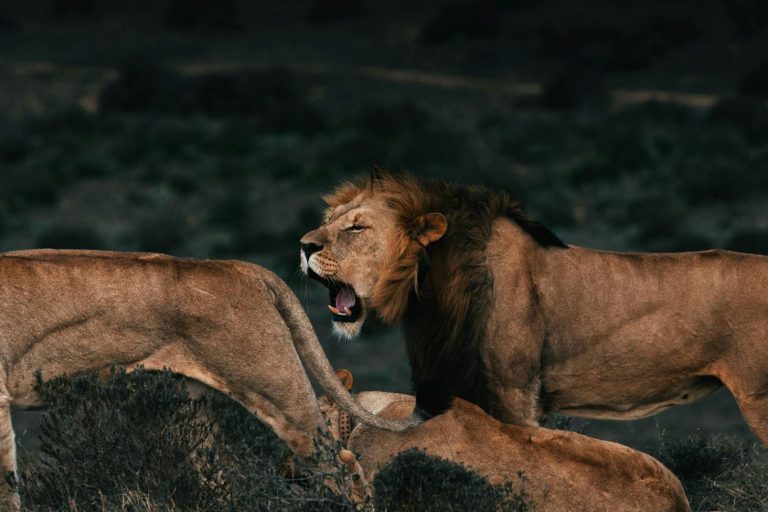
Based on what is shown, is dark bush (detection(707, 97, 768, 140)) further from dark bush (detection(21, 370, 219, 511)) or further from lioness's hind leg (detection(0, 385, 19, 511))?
lioness's hind leg (detection(0, 385, 19, 511))

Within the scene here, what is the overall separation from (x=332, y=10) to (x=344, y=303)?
138 feet

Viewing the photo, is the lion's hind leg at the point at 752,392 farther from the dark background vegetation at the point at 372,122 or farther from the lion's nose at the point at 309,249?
the dark background vegetation at the point at 372,122

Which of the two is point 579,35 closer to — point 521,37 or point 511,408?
point 521,37

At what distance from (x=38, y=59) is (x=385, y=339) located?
24672mm

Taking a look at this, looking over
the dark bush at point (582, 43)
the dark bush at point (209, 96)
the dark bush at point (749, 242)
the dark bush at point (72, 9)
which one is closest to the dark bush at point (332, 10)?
the dark bush at point (582, 43)

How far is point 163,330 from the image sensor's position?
6.04 m

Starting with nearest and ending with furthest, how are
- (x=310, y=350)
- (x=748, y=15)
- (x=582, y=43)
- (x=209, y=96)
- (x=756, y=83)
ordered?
(x=310, y=350) < (x=209, y=96) < (x=756, y=83) < (x=748, y=15) < (x=582, y=43)

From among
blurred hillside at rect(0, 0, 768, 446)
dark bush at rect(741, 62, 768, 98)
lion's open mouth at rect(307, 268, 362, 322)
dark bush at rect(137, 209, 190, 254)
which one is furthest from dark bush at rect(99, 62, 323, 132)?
lion's open mouth at rect(307, 268, 362, 322)

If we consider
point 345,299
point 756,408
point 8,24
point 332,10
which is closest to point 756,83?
point 332,10

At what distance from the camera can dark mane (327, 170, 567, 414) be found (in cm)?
627

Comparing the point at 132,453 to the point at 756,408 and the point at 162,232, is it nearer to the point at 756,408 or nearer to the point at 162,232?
the point at 756,408

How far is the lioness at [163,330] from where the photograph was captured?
597 cm

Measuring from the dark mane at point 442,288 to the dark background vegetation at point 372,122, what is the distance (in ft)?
22.1

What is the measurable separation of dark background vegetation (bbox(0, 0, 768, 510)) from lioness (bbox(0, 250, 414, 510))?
6942 millimetres
